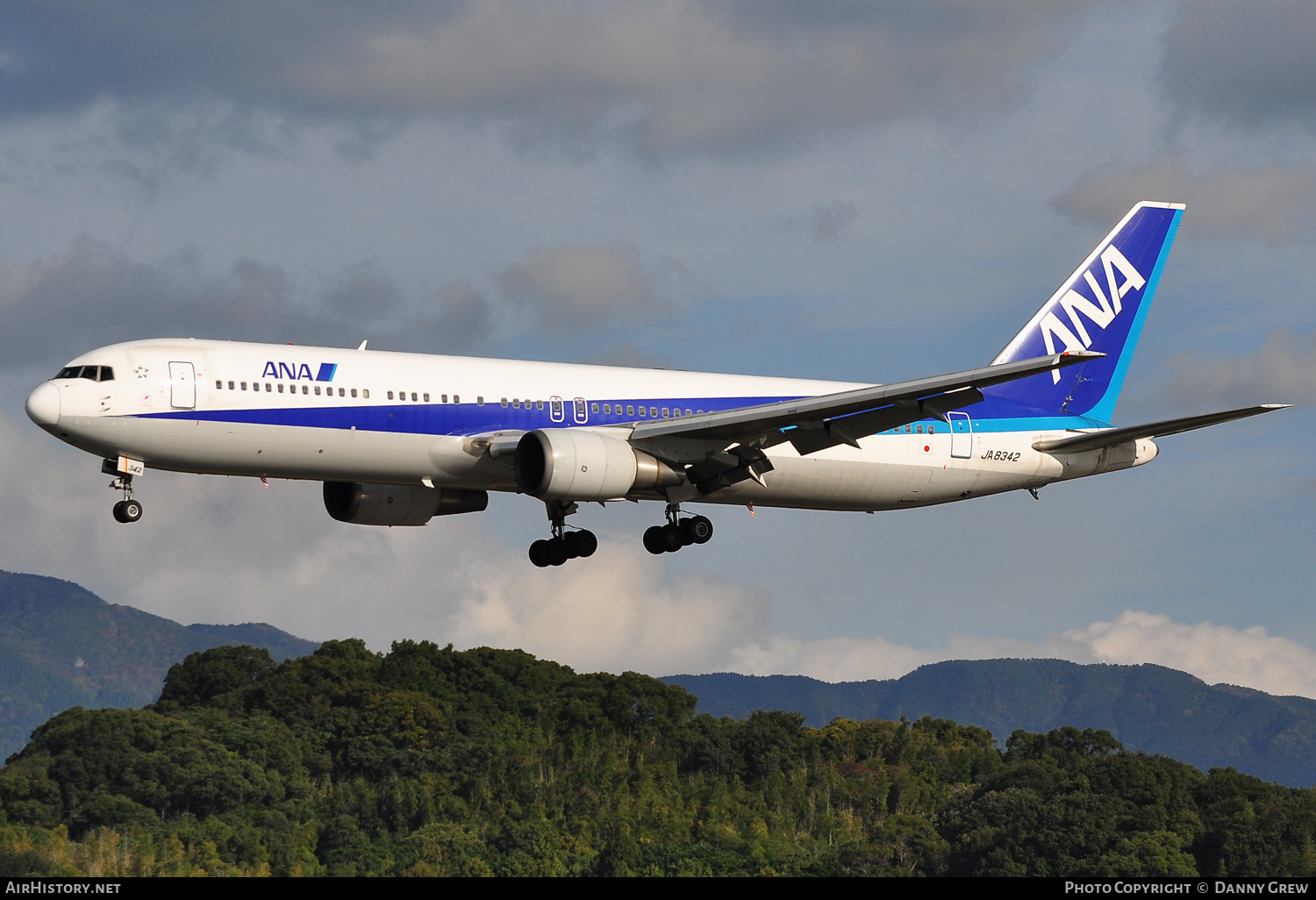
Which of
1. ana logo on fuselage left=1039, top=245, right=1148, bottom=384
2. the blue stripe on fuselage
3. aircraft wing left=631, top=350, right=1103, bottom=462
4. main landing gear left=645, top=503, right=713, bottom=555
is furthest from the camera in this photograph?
ana logo on fuselage left=1039, top=245, right=1148, bottom=384

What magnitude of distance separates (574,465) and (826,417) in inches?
284

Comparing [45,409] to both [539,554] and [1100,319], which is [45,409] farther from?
[1100,319]

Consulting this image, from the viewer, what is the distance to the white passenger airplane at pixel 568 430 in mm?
44000

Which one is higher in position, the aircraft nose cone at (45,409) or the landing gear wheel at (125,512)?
the aircraft nose cone at (45,409)

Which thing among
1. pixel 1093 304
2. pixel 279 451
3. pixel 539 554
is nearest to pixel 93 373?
pixel 279 451

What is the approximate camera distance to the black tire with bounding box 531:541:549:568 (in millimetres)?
53531

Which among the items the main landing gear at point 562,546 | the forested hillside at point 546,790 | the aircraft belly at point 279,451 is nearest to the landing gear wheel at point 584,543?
the main landing gear at point 562,546

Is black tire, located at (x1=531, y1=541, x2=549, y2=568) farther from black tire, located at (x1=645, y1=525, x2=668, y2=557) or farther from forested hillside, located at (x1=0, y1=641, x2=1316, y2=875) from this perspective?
forested hillside, located at (x1=0, y1=641, x2=1316, y2=875)

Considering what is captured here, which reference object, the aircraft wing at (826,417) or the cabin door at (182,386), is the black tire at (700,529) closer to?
the aircraft wing at (826,417)

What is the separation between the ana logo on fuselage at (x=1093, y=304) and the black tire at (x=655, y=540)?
16395mm

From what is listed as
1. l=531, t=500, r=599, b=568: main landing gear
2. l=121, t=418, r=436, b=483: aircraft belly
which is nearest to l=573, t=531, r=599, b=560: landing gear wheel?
l=531, t=500, r=599, b=568: main landing gear

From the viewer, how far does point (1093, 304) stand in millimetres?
61062

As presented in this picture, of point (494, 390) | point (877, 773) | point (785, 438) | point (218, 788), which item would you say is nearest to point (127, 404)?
point (494, 390)

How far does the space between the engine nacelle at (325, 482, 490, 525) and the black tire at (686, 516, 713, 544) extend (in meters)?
6.47
